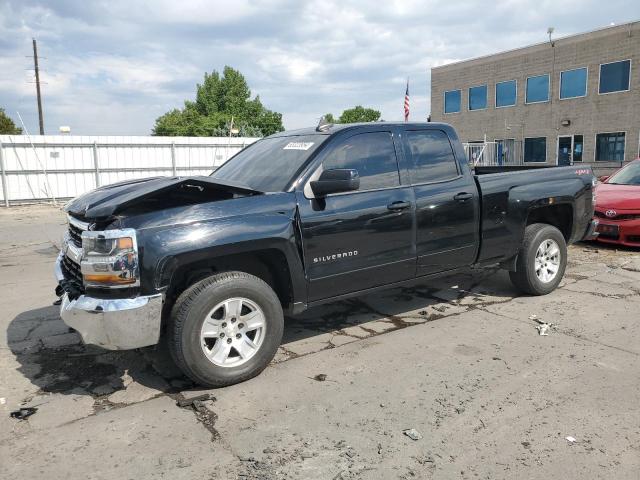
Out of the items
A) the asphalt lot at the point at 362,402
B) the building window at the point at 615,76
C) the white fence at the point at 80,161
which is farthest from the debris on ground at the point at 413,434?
the building window at the point at 615,76

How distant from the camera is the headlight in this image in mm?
3287

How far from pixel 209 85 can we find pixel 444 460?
202 ft

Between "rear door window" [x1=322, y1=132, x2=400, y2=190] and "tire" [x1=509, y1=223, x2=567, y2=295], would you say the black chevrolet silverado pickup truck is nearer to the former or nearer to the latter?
"rear door window" [x1=322, y1=132, x2=400, y2=190]

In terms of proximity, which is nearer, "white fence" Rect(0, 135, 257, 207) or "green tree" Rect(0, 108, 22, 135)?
"white fence" Rect(0, 135, 257, 207)

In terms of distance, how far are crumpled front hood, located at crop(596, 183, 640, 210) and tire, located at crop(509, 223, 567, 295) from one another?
112 inches

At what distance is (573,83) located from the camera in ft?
90.6

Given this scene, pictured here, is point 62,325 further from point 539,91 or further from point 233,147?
point 539,91

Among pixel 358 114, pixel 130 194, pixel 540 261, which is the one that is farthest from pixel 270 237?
pixel 358 114


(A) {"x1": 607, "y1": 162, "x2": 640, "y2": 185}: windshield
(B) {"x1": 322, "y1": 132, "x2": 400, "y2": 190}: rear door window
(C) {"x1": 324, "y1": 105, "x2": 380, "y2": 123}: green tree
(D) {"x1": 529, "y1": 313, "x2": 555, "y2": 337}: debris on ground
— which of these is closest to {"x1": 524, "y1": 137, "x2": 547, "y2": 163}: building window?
(A) {"x1": 607, "y1": 162, "x2": 640, "y2": 185}: windshield

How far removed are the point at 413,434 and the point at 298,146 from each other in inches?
99.5

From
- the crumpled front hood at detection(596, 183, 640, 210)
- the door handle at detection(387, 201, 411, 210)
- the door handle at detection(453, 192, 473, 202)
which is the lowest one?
the crumpled front hood at detection(596, 183, 640, 210)

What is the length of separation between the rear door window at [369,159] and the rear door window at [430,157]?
0.77 ft

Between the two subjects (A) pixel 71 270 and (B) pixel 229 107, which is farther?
(B) pixel 229 107

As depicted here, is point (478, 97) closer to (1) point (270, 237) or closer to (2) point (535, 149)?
(2) point (535, 149)
